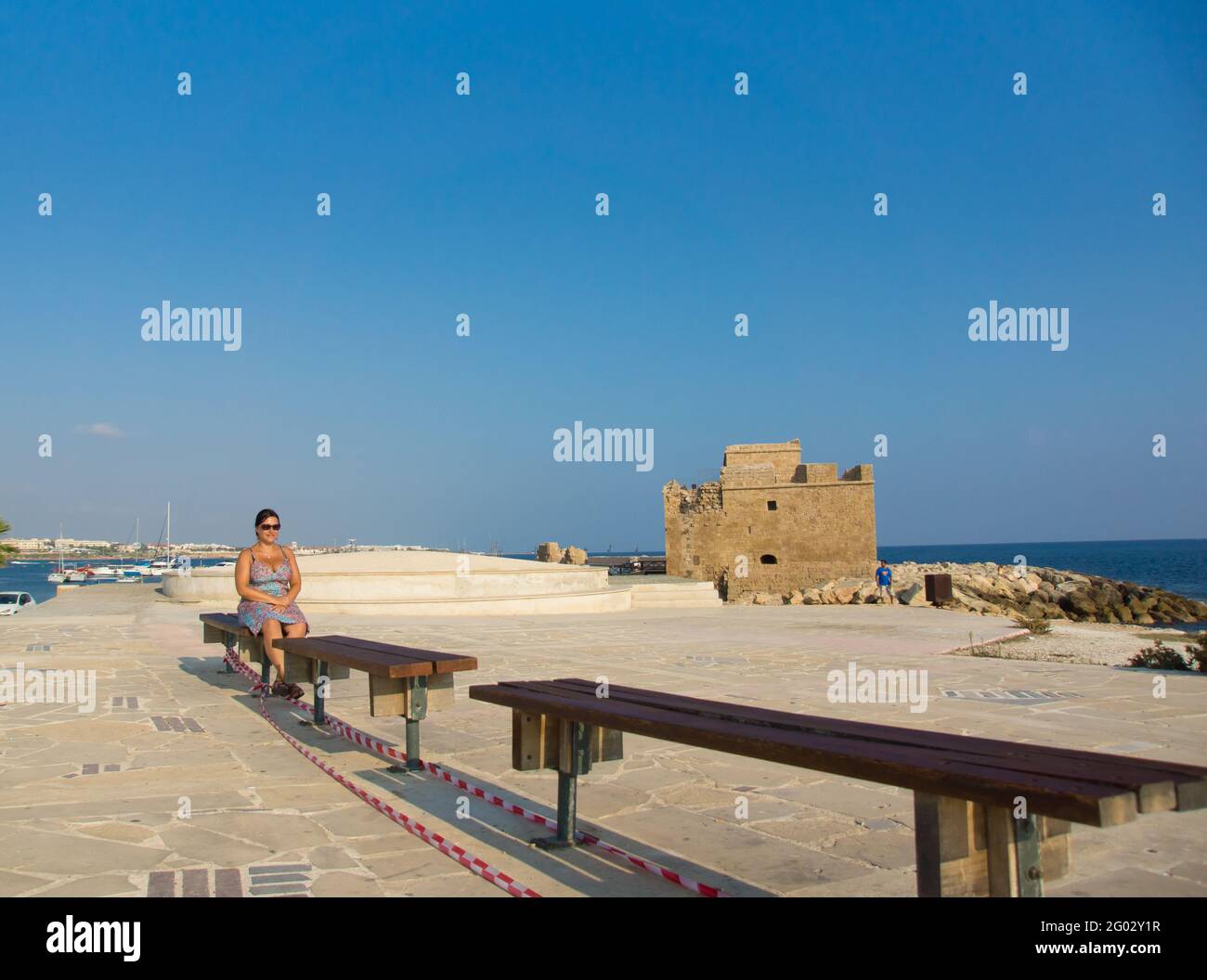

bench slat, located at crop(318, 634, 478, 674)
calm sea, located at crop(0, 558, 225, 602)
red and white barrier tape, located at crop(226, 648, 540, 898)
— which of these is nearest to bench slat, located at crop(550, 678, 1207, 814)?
red and white barrier tape, located at crop(226, 648, 540, 898)

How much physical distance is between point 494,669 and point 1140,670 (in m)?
5.91

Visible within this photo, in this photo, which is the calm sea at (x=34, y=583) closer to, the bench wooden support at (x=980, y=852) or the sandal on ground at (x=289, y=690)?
the sandal on ground at (x=289, y=690)

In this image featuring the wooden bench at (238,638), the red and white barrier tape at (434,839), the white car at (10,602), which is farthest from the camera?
the white car at (10,602)

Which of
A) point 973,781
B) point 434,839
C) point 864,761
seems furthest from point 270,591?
point 973,781

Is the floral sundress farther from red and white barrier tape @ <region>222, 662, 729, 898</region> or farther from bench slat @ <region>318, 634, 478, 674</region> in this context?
bench slat @ <region>318, 634, 478, 674</region>

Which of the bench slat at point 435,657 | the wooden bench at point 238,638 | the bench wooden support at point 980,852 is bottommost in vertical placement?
the wooden bench at point 238,638

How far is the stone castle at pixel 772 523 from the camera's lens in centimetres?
3503

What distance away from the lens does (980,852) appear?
226 cm

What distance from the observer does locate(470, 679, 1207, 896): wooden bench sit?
6.42ft

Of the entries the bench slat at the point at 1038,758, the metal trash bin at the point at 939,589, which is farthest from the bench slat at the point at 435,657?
the metal trash bin at the point at 939,589

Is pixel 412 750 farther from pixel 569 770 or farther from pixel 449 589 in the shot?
pixel 449 589

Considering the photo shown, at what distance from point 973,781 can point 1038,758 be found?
39 cm

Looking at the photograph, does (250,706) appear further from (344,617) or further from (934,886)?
(344,617)

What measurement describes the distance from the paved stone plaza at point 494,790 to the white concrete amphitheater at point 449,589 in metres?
5.84
